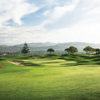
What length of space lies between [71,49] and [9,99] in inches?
3735

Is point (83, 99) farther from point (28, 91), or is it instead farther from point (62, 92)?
point (28, 91)

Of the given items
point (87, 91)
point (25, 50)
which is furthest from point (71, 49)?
point (87, 91)

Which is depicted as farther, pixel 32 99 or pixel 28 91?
pixel 28 91

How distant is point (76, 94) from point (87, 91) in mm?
875

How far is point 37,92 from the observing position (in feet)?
25.1

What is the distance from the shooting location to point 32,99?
267 inches

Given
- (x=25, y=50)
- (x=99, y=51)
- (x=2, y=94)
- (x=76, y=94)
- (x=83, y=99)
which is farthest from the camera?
(x=25, y=50)

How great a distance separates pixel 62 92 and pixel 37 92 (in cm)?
155

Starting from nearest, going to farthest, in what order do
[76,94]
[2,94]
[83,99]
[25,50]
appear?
[83,99], [76,94], [2,94], [25,50]

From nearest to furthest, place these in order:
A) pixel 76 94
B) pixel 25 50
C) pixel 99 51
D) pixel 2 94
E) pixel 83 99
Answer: pixel 83 99
pixel 76 94
pixel 2 94
pixel 99 51
pixel 25 50

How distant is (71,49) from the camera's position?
99.6 m

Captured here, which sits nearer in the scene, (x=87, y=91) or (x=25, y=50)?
(x=87, y=91)

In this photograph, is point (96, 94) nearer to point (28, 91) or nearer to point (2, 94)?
point (28, 91)

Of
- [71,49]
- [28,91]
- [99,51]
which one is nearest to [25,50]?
[71,49]
